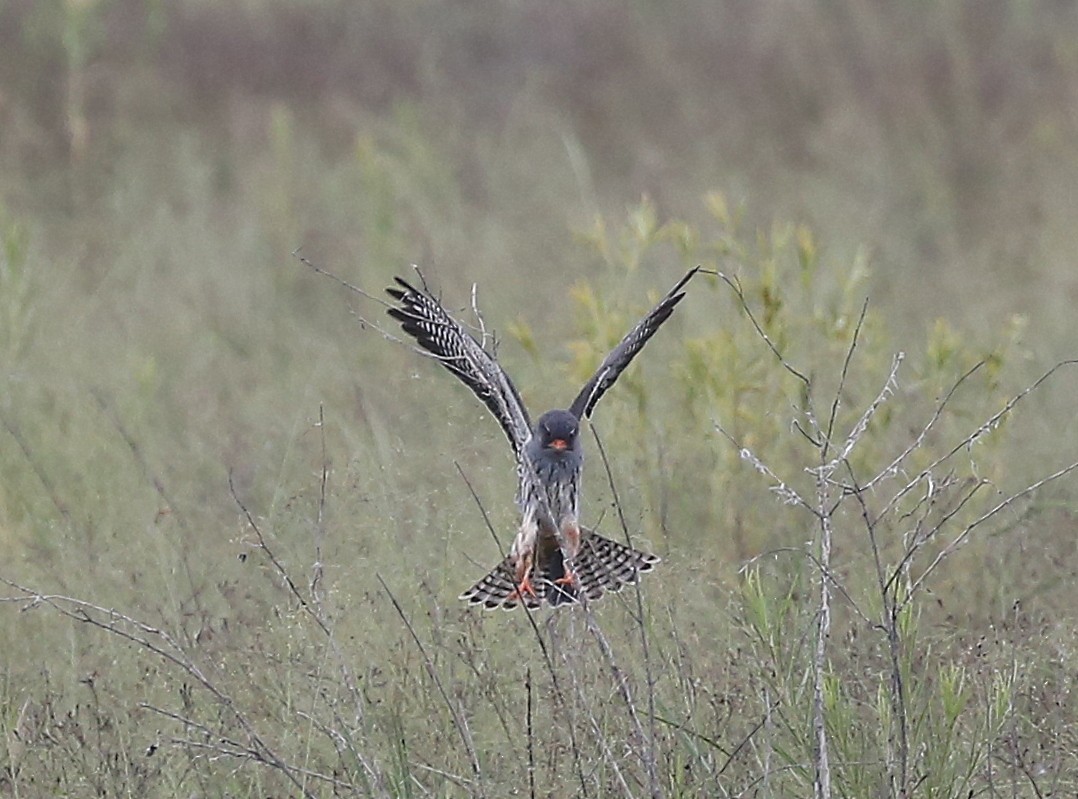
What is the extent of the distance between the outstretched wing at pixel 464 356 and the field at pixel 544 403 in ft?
0.78

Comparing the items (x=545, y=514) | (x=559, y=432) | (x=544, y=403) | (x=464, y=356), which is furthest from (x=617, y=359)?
(x=544, y=403)

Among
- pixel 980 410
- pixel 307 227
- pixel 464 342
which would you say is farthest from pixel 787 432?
pixel 307 227

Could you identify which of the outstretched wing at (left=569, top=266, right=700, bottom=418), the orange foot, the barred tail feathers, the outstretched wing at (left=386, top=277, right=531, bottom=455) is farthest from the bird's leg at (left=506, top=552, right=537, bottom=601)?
the outstretched wing at (left=569, top=266, right=700, bottom=418)

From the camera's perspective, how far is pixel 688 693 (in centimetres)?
360

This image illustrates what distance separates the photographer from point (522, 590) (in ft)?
14.2

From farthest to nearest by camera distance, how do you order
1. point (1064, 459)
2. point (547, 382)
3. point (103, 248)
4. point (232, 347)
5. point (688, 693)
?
point (103, 248), point (232, 347), point (547, 382), point (1064, 459), point (688, 693)

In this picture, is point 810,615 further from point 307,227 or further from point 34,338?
point 307,227

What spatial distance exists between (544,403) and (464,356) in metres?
2.23

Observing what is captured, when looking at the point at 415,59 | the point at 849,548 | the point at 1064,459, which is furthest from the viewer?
the point at 415,59

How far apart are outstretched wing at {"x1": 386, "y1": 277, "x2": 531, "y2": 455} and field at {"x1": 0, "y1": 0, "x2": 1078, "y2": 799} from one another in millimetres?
238

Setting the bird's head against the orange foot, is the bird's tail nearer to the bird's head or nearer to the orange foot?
the orange foot

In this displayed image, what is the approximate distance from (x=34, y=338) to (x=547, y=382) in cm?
202

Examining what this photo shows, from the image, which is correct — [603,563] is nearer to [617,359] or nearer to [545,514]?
[545,514]

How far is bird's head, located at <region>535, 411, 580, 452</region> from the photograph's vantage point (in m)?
4.50
